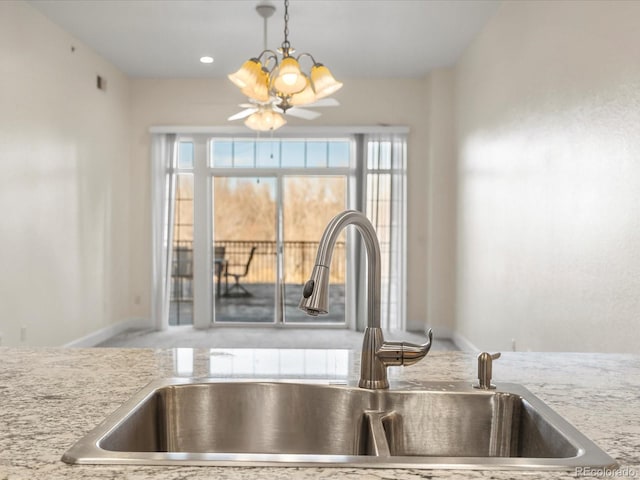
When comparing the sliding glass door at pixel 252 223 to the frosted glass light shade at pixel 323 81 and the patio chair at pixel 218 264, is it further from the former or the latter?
the frosted glass light shade at pixel 323 81

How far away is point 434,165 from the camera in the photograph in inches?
255

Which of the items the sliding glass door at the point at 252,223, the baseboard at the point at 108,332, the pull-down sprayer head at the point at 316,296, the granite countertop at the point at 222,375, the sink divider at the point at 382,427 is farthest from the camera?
the sliding glass door at the point at 252,223

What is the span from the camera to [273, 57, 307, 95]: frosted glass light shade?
323 cm

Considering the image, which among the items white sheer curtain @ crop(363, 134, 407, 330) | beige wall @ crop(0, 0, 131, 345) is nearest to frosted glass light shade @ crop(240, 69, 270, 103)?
beige wall @ crop(0, 0, 131, 345)

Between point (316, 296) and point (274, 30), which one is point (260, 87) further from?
point (316, 296)

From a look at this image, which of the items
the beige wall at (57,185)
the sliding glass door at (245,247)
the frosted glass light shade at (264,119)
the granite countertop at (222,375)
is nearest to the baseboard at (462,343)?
the sliding glass door at (245,247)

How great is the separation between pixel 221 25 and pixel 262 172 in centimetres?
228

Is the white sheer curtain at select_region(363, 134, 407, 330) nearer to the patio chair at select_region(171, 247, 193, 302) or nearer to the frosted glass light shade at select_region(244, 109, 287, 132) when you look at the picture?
the patio chair at select_region(171, 247, 193, 302)

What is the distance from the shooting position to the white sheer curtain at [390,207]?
22.4ft

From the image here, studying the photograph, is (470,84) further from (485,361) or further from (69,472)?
(69,472)

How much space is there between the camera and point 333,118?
22.4ft

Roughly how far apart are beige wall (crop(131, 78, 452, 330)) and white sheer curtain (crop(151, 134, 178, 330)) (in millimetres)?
119

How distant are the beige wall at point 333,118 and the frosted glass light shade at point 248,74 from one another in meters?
3.29

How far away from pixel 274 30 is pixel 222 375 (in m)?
4.41
